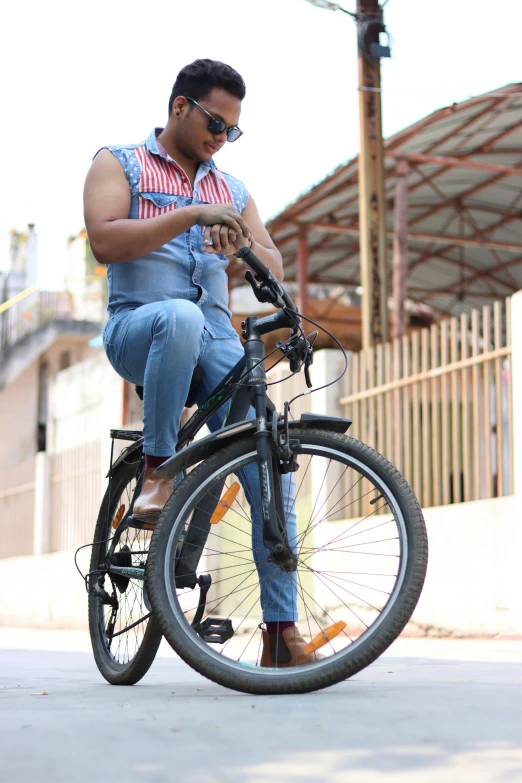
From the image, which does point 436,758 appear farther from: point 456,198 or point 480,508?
point 456,198

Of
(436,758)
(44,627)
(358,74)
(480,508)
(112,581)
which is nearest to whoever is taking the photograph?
→ (436,758)

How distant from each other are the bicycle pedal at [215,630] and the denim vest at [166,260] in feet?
2.74

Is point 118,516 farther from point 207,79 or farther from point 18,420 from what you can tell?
point 18,420

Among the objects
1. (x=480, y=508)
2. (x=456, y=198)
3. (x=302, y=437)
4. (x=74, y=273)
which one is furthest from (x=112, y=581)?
(x=74, y=273)

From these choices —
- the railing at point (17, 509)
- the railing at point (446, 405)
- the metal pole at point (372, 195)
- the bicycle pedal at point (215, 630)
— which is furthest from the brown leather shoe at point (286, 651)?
the railing at point (17, 509)

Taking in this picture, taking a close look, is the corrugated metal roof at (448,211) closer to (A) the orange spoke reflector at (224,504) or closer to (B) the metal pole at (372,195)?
(B) the metal pole at (372,195)

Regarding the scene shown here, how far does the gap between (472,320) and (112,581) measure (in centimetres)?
433

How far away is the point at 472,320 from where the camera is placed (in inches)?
291

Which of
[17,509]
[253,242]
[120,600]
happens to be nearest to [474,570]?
[120,600]

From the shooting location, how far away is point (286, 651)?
303 cm

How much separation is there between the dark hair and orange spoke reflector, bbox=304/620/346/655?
5.07ft

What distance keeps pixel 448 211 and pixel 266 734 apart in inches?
631

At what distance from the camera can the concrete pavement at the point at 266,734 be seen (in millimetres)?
1734

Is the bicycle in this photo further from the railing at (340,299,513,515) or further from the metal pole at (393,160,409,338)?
the metal pole at (393,160,409,338)
